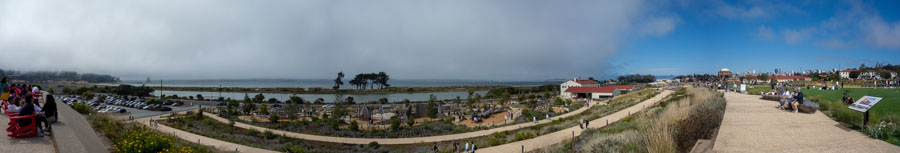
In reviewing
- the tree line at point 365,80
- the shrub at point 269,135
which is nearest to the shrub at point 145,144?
the shrub at point 269,135

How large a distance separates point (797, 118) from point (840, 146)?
13.3ft

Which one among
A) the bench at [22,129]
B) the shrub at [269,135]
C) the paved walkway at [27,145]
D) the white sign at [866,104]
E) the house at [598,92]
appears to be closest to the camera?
the paved walkway at [27,145]

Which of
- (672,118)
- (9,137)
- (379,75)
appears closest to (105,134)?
(9,137)

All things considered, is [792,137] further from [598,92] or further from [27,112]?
[598,92]

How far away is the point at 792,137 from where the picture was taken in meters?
5.68

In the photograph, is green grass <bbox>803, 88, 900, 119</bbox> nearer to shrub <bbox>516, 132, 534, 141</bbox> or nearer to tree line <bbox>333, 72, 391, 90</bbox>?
shrub <bbox>516, 132, 534, 141</bbox>

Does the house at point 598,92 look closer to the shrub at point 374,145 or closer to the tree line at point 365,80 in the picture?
the shrub at point 374,145

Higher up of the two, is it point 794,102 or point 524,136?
point 794,102

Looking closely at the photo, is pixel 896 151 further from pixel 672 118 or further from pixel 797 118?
pixel 797 118

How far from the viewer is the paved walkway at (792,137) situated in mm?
4812

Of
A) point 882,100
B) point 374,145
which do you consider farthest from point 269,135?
point 882,100

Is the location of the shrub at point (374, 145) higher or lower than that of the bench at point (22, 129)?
lower

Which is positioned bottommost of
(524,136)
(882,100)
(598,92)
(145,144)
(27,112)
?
(524,136)

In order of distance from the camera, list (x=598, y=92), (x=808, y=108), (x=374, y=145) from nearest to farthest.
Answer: (x=808, y=108)
(x=374, y=145)
(x=598, y=92)
